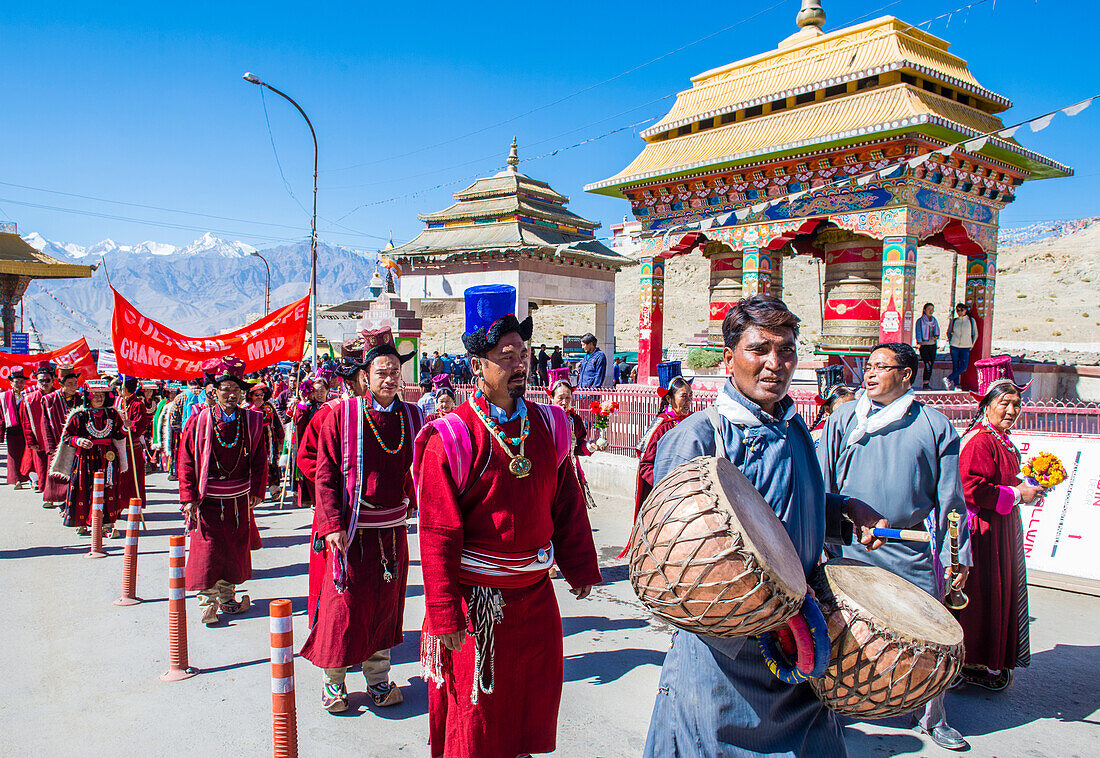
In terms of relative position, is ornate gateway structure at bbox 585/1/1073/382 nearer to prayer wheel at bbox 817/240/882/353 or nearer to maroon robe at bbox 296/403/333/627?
prayer wheel at bbox 817/240/882/353

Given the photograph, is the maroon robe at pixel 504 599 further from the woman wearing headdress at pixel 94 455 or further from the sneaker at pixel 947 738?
the woman wearing headdress at pixel 94 455

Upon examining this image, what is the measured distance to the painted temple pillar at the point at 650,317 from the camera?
17188 millimetres

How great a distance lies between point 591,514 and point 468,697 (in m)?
7.35

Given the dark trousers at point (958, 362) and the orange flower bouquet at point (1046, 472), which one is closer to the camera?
the orange flower bouquet at point (1046, 472)

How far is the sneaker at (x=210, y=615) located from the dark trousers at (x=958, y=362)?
14.6 metres

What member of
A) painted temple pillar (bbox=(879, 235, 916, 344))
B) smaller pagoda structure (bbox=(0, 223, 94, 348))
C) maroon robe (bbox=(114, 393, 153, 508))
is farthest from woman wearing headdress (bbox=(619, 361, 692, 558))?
smaller pagoda structure (bbox=(0, 223, 94, 348))

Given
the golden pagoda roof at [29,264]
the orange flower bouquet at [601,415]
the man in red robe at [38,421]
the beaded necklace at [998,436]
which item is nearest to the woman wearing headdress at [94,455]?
the man in red robe at [38,421]

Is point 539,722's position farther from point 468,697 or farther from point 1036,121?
point 1036,121

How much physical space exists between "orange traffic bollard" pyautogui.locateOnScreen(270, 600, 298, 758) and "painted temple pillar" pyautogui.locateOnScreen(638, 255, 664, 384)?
14.2 m

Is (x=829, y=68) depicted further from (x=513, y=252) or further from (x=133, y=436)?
(x=133, y=436)

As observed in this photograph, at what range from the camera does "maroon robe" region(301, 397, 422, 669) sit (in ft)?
14.3

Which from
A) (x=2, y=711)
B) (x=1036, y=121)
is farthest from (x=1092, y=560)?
(x=2, y=711)

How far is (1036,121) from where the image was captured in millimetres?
7223

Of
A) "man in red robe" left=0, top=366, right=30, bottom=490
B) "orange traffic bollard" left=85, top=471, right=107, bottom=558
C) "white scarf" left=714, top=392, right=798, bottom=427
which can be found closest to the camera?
"white scarf" left=714, top=392, right=798, bottom=427
